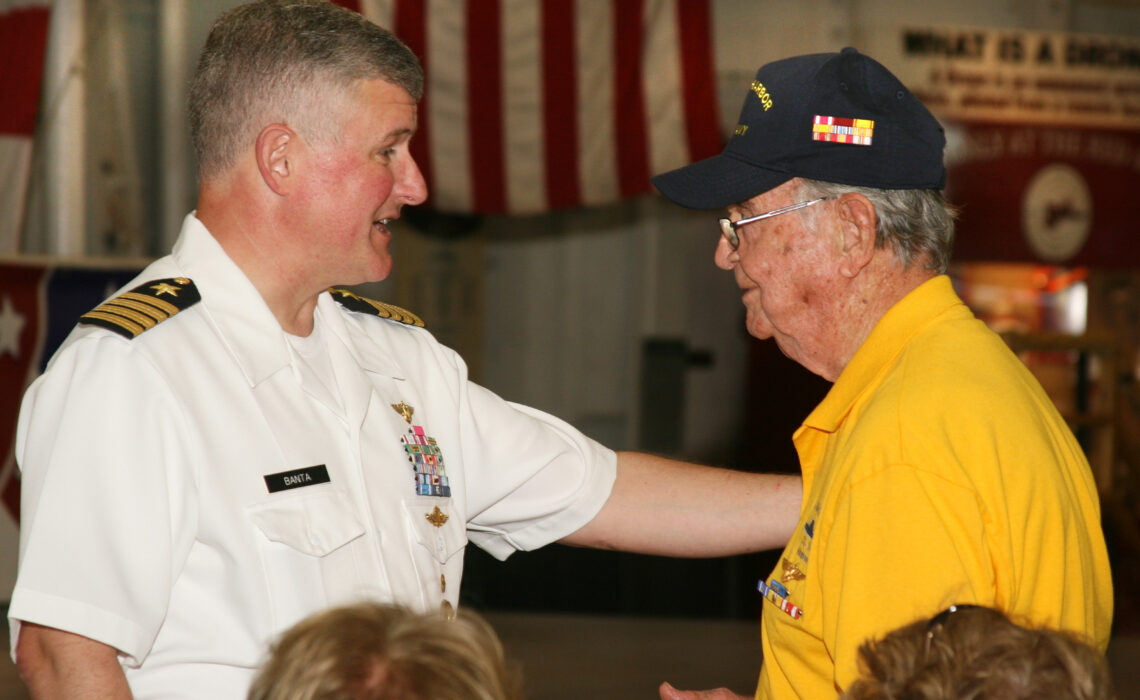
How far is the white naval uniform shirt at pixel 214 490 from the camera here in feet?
4.80

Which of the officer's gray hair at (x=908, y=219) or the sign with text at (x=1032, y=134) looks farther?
the sign with text at (x=1032, y=134)

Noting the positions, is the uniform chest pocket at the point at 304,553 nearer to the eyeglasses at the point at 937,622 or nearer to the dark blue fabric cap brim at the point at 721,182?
the dark blue fabric cap brim at the point at 721,182

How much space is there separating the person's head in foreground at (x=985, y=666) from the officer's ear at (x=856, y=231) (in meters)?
0.65

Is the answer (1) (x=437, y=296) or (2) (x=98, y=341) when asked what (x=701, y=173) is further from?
(1) (x=437, y=296)

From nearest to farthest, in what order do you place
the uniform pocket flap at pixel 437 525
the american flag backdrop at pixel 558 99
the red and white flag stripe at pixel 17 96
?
1. the uniform pocket flap at pixel 437 525
2. the red and white flag stripe at pixel 17 96
3. the american flag backdrop at pixel 558 99

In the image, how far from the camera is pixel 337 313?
196 centimetres

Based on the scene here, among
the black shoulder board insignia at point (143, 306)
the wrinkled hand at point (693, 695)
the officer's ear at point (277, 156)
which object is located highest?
the officer's ear at point (277, 156)

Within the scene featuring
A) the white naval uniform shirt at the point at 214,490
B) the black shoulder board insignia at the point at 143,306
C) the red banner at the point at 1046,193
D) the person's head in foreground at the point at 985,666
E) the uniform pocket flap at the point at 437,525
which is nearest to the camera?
the person's head in foreground at the point at 985,666

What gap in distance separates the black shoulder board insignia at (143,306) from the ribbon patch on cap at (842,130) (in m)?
0.89

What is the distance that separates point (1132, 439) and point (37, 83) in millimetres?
6168

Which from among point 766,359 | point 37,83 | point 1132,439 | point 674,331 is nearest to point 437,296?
point 674,331

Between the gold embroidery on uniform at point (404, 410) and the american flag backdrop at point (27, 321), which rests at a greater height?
the gold embroidery on uniform at point (404, 410)

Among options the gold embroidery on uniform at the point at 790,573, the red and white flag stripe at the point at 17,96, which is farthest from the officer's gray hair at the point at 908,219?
the red and white flag stripe at the point at 17,96

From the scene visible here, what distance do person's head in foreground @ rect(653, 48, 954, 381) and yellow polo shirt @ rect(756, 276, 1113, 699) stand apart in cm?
15
